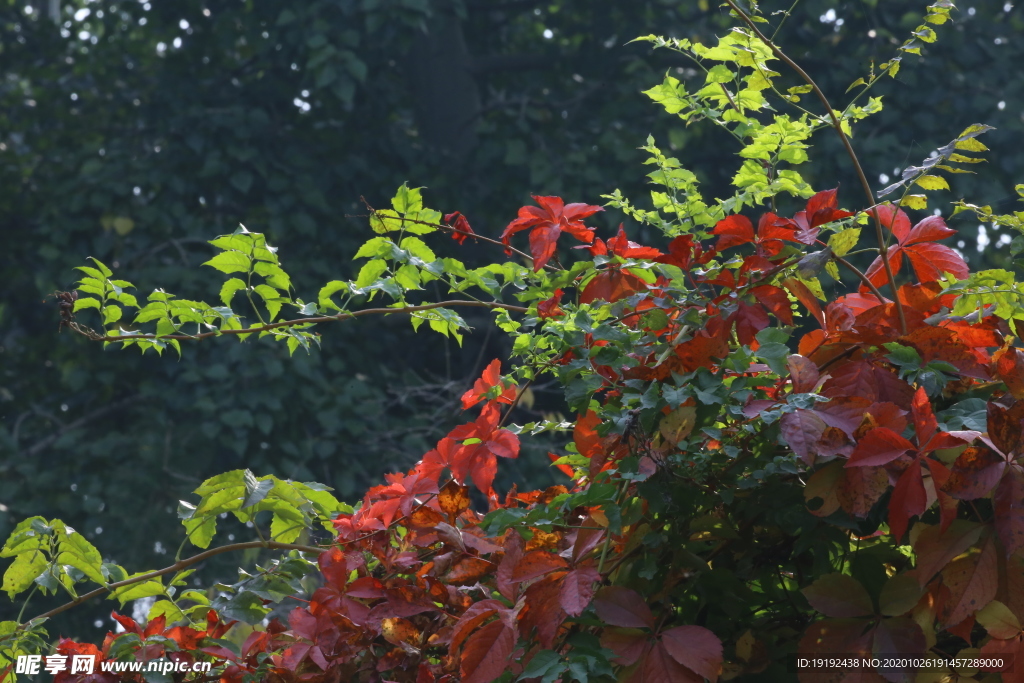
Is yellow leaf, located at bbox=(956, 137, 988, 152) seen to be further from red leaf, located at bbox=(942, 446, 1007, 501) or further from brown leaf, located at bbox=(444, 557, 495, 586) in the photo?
brown leaf, located at bbox=(444, 557, 495, 586)

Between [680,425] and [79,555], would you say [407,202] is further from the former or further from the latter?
[79,555]

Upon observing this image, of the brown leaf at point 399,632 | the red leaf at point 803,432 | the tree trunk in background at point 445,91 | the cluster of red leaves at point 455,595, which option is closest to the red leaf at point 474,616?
the cluster of red leaves at point 455,595

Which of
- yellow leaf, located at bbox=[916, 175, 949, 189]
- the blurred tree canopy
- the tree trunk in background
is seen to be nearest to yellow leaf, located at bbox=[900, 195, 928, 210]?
yellow leaf, located at bbox=[916, 175, 949, 189]

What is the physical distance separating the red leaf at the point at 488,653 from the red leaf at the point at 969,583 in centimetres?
27

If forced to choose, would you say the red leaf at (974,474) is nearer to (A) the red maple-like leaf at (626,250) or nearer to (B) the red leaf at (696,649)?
(B) the red leaf at (696,649)

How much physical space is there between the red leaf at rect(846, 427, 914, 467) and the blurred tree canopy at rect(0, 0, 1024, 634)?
2.58 meters

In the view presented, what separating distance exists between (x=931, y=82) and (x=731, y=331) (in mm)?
3397

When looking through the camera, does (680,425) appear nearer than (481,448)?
Yes

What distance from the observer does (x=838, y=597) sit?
1.95 ft

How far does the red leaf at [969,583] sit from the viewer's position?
0.55 metres

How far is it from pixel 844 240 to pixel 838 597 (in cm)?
25

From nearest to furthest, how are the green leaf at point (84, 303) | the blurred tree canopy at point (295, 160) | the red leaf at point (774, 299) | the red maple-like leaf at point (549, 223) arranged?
the red leaf at point (774, 299)
the red maple-like leaf at point (549, 223)
the green leaf at point (84, 303)
the blurred tree canopy at point (295, 160)

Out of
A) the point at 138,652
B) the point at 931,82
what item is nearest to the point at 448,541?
the point at 138,652

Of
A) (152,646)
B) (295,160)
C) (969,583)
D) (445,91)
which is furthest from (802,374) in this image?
(445,91)
